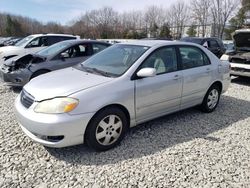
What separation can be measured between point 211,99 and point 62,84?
320 cm

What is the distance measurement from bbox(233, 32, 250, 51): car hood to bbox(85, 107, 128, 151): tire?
633cm

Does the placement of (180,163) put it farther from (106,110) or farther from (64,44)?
(64,44)

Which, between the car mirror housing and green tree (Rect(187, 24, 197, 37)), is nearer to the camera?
the car mirror housing

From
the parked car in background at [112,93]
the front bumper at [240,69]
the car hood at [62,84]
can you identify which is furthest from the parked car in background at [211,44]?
the car hood at [62,84]

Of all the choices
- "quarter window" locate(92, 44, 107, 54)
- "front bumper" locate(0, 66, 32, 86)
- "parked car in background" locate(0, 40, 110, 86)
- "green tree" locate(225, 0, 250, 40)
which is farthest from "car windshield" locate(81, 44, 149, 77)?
"green tree" locate(225, 0, 250, 40)

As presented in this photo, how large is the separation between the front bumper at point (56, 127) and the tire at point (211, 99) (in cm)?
279

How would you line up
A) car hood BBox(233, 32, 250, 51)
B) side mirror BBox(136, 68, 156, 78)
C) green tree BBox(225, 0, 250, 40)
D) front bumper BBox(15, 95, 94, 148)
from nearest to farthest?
front bumper BBox(15, 95, 94, 148) → side mirror BBox(136, 68, 156, 78) → car hood BBox(233, 32, 250, 51) → green tree BBox(225, 0, 250, 40)

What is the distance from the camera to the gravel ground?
267 centimetres

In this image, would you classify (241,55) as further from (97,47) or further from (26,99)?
(26,99)

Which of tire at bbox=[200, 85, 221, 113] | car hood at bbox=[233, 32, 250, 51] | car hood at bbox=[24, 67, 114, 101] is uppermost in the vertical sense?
car hood at bbox=[233, 32, 250, 51]

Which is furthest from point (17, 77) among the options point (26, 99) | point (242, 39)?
point (242, 39)

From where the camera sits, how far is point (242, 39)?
804cm

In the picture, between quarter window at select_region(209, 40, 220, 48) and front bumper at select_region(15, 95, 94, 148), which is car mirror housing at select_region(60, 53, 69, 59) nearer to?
front bumper at select_region(15, 95, 94, 148)

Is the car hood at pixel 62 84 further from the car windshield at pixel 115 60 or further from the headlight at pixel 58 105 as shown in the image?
the car windshield at pixel 115 60
